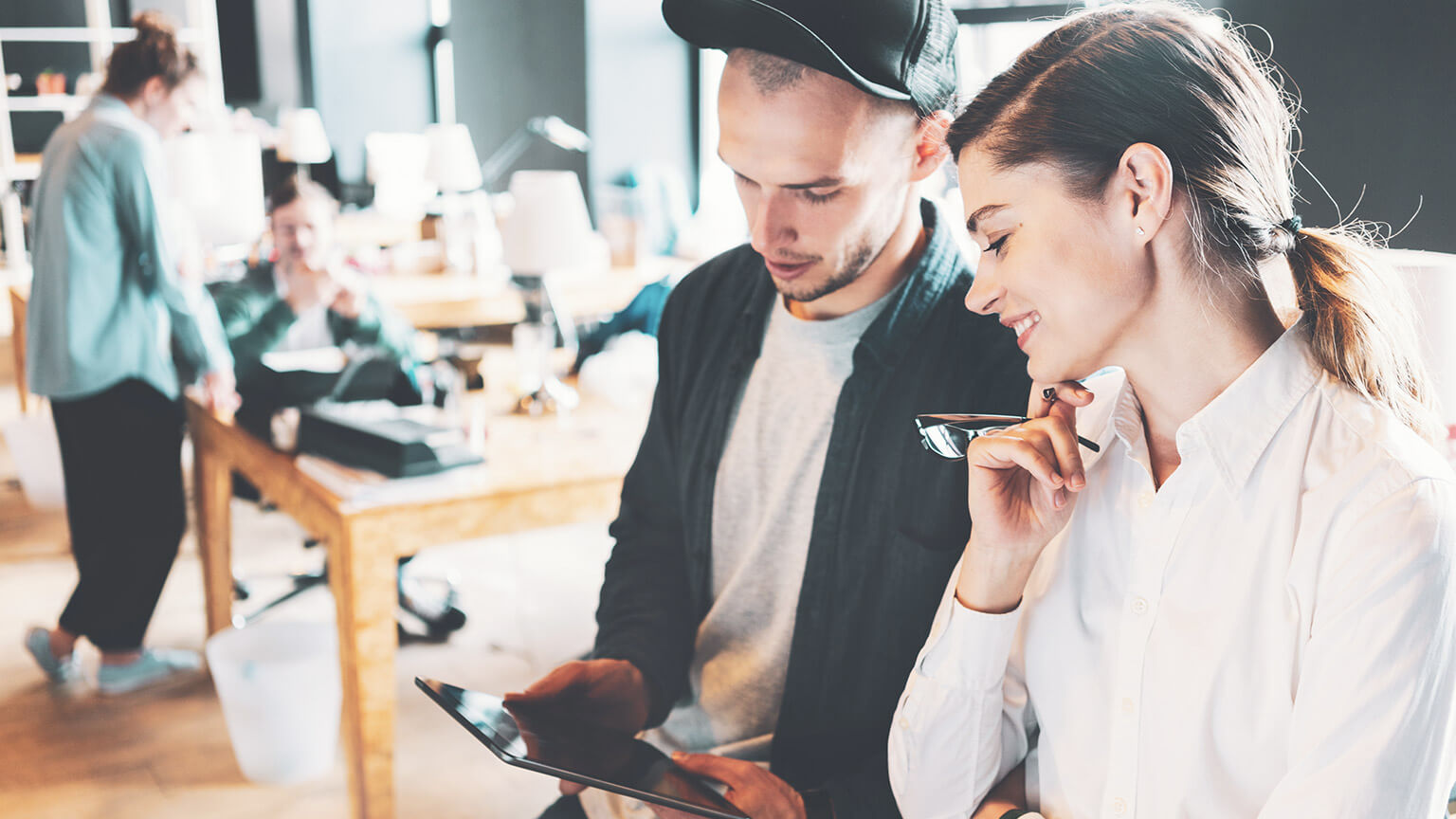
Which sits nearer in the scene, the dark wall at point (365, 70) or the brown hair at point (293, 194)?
the brown hair at point (293, 194)

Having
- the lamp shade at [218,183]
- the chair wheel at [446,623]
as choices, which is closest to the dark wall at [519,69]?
the lamp shade at [218,183]

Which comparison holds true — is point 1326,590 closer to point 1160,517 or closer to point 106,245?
point 1160,517

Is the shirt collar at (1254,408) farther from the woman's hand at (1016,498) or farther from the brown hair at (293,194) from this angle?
the brown hair at (293,194)

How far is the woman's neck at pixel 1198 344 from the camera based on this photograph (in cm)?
91

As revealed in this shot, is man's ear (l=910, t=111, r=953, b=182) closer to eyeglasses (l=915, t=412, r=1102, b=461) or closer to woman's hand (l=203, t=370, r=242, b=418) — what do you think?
eyeglasses (l=915, t=412, r=1102, b=461)

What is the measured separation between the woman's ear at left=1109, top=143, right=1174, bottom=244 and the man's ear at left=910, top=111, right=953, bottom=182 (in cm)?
41

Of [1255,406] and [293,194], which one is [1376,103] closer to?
[1255,406]

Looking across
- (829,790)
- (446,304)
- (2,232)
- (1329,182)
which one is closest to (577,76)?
(446,304)

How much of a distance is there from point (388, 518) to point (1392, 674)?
1.57 metres

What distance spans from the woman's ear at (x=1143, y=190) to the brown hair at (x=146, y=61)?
9.10 ft

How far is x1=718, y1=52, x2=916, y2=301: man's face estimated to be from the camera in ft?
4.00

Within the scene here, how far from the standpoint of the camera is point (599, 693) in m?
1.33

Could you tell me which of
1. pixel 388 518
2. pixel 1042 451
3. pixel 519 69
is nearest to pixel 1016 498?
pixel 1042 451

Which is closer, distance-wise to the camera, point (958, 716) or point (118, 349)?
point (958, 716)
